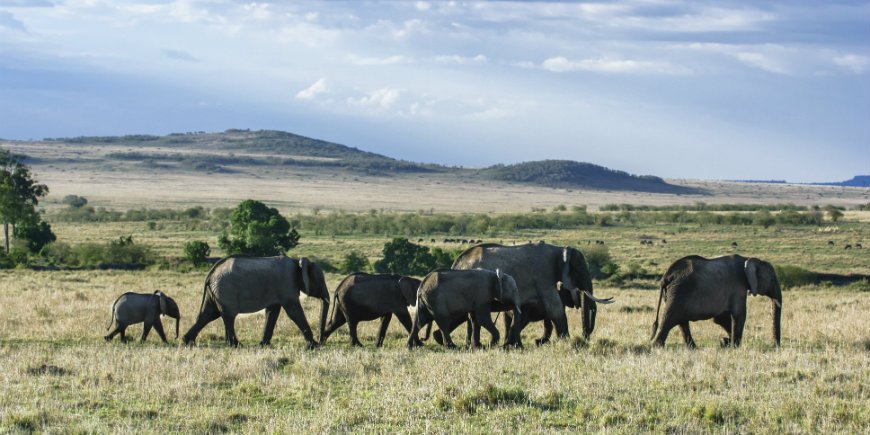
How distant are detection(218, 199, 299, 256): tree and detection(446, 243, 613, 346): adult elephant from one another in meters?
28.4

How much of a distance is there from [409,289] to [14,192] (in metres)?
41.0

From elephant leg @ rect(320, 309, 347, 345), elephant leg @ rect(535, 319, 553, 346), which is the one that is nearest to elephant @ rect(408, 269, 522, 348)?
elephant leg @ rect(535, 319, 553, 346)

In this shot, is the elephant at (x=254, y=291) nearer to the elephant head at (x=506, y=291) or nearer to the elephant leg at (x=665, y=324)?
the elephant head at (x=506, y=291)

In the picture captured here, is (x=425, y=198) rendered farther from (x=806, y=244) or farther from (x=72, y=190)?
(x=806, y=244)

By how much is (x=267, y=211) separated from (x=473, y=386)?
36872 millimetres

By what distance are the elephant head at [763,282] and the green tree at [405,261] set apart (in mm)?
28817

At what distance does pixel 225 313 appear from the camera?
55.7 ft

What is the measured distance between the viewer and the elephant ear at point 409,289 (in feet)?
57.8

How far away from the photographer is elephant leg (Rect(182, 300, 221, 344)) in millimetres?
17109

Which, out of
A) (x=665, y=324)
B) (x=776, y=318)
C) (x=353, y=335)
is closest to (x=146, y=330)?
(x=353, y=335)

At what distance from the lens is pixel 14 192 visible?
170 feet

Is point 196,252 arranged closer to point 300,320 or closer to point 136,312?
point 136,312

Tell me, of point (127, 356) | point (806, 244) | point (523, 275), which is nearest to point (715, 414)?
point (523, 275)

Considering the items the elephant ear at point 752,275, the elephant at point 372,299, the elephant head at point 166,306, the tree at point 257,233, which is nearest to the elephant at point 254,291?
the elephant at point 372,299
